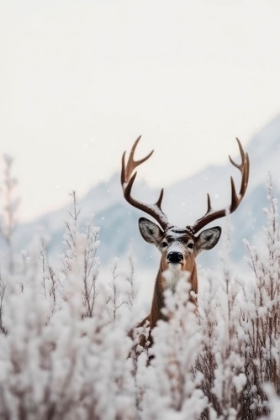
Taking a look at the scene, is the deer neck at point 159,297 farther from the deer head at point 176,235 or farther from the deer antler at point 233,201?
the deer antler at point 233,201

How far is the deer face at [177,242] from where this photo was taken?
5184mm

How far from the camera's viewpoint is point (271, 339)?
3.42m

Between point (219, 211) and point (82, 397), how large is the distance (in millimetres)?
4075

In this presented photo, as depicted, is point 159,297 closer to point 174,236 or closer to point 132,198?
point 174,236

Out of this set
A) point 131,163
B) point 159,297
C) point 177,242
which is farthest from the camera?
point 131,163

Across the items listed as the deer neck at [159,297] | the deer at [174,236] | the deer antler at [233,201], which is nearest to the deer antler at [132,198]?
the deer at [174,236]

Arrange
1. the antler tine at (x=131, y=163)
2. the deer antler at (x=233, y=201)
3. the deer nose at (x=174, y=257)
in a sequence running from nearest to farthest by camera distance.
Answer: the deer nose at (x=174, y=257) < the deer antler at (x=233, y=201) < the antler tine at (x=131, y=163)

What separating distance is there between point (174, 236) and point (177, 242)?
0.10 meters

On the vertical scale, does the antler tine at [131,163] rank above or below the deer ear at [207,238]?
above

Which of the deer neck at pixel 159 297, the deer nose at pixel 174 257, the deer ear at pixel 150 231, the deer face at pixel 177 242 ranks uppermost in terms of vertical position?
the deer ear at pixel 150 231

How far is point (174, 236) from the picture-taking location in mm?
5547

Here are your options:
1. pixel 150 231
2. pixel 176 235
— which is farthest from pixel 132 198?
pixel 176 235

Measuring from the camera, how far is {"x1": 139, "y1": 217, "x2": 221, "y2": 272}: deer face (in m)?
5.18

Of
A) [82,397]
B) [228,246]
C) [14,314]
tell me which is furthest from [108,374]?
Result: [228,246]
